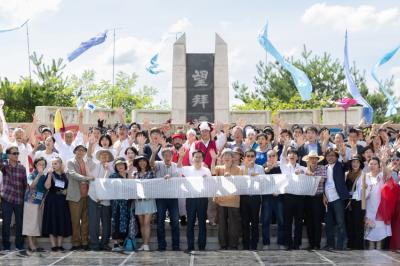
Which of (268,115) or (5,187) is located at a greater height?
(268,115)

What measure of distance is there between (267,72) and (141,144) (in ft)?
126

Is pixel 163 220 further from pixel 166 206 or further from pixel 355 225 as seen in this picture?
pixel 355 225

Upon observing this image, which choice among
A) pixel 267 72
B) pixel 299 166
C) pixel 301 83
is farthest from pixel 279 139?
pixel 267 72

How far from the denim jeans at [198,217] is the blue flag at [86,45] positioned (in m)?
12.0

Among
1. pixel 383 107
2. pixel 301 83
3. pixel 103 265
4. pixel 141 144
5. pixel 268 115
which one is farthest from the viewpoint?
pixel 383 107

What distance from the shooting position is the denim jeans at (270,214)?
1039cm

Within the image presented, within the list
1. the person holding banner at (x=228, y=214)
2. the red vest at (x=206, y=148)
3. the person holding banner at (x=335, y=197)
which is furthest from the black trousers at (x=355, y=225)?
the red vest at (x=206, y=148)

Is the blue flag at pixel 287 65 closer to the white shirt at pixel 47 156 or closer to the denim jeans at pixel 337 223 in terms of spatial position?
the denim jeans at pixel 337 223

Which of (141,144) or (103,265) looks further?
(141,144)

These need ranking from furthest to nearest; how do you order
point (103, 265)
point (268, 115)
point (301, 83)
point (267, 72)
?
1. point (267, 72)
2. point (268, 115)
3. point (301, 83)
4. point (103, 265)

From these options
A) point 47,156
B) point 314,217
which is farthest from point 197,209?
point 47,156

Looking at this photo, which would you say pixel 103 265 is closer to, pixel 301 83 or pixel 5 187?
pixel 5 187

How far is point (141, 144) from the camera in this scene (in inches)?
441

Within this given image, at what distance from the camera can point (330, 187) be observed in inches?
408
